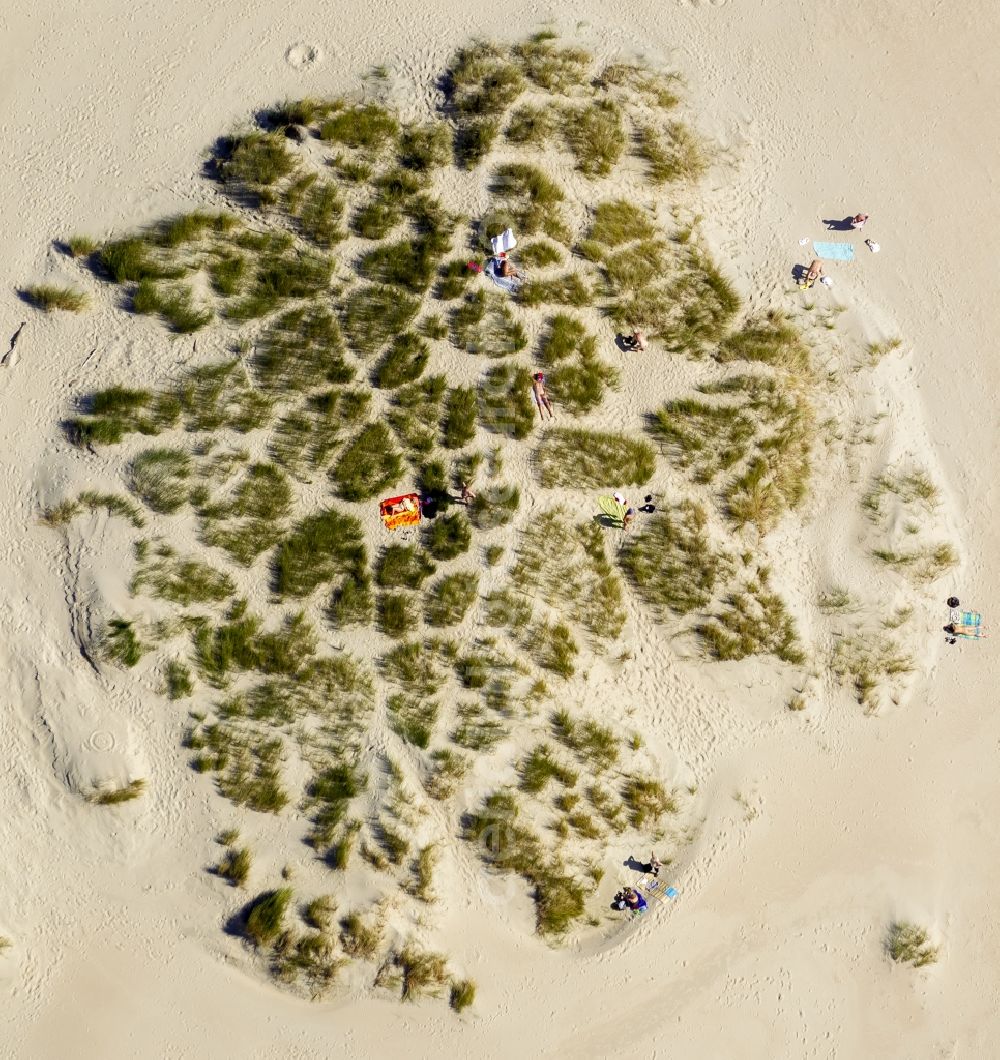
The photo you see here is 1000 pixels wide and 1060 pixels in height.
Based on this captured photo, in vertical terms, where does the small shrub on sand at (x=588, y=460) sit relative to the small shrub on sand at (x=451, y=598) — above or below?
above

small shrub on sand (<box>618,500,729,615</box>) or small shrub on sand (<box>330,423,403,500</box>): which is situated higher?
small shrub on sand (<box>330,423,403,500</box>)

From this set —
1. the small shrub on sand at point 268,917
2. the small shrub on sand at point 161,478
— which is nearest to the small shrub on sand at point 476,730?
the small shrub on sand at point 268,917

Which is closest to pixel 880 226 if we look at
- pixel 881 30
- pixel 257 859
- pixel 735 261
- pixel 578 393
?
pixel 735 261

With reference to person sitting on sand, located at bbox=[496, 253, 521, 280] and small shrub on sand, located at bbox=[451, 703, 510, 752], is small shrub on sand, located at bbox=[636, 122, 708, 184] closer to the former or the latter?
person sitting on sand, located at bbox=[496, 253, 521, 280]

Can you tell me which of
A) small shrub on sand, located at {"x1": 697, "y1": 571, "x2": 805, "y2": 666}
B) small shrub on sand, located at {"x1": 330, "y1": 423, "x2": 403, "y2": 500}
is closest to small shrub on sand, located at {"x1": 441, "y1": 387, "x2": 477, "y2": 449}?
small shrub on sand, located at {"x1": 330, "y1": 423, "x2": 403, "y2": 500}

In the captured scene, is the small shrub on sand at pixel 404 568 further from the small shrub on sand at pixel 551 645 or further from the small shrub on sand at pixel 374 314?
the small shrub on sand at pixel 374 314

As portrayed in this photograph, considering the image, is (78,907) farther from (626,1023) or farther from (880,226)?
(880,226)
